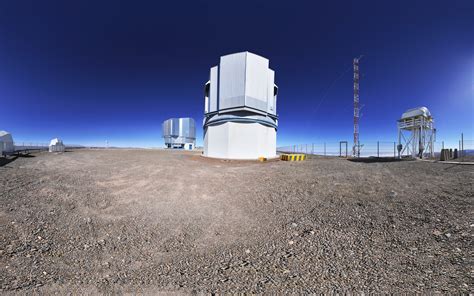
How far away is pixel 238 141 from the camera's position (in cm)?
1784

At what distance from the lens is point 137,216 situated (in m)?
4.76

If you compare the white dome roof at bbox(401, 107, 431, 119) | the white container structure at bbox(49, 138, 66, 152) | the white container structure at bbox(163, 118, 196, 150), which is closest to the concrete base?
the white dome roof at bbox(401, 107, 431, 119)

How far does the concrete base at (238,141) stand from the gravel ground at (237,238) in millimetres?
10962

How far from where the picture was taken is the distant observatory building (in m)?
17.5

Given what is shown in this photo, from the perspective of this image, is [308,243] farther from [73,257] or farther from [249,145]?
[249,145]

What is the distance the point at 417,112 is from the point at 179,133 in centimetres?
4189

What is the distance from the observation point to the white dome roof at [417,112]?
16.4 meters

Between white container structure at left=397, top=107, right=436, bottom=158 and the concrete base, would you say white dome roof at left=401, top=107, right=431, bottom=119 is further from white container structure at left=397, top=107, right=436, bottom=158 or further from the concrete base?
the concrete base

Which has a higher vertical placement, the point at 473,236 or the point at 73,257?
the point at 473,236

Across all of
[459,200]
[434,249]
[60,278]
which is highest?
[459,200]

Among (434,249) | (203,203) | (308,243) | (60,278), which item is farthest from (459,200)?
(60,278)

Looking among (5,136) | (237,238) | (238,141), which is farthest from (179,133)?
(237,238)

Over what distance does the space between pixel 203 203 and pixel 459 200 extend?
667 cm

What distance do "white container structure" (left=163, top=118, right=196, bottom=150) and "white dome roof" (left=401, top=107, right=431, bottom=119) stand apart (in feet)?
132
